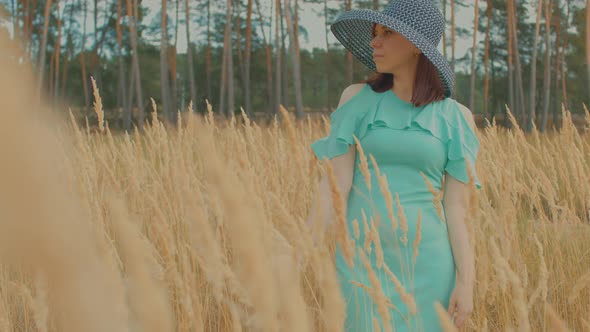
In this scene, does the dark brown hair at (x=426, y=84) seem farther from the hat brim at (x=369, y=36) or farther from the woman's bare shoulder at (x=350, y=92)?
the woman's bare shoulder at (x=350, y=92)

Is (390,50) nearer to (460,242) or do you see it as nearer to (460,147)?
(460,147)

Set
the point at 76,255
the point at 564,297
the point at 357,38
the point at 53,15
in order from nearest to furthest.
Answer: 1. the point at 76,255
2. the point at 564,297
3. the point at 357,38
4. the point at 53,15

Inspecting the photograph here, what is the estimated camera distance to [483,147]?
2.75 m

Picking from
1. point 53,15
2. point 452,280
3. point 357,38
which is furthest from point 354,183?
point 53,15

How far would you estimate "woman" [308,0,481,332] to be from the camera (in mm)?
1561

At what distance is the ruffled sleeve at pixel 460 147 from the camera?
1572 millimetres

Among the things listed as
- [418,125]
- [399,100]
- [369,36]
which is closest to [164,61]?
[369,36]

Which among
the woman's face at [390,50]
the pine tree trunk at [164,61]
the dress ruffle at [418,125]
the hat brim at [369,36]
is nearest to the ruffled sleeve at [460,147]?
the dress ruffle at [418,125]

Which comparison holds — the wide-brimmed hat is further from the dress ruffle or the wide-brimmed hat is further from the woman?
the dress ruffle

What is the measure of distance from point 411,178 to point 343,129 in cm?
24

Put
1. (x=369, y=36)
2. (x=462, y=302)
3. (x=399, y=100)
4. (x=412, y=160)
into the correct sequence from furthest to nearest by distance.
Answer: (x=369, y=36) < (x=399, y=100) < (x=412, y=160) < (x=462, y=302)

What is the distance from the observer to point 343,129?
165 centimetres

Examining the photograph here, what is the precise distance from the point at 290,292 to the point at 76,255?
0.25 m

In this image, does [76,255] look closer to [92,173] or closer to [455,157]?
[455,157]
